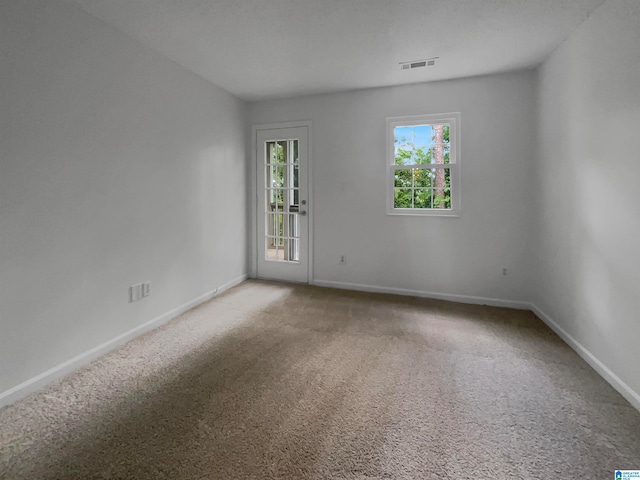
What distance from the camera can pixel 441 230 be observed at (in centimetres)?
365

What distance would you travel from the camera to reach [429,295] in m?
3.75

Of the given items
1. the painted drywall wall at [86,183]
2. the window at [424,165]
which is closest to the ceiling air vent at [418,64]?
the window at [424,165]

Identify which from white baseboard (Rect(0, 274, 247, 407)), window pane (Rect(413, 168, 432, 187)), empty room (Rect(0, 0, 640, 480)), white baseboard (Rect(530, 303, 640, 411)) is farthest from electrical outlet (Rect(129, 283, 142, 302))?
white baseboard (Rect(530, 303, 640, 411))

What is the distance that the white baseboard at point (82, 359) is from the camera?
183cm

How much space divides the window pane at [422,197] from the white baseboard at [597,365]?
165 centimetres

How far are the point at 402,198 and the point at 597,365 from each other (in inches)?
92.6

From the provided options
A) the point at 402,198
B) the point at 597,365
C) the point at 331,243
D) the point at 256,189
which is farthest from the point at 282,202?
the point at 597,365

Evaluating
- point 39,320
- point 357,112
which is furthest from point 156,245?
point 357,112

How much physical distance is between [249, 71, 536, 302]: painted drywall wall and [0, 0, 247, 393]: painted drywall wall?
155 cm

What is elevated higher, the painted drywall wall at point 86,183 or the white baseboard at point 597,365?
the painted drywall wall at point 86,183

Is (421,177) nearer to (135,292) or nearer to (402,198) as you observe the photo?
(402,198)

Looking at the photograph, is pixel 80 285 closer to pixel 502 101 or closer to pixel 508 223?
pixel 508 223

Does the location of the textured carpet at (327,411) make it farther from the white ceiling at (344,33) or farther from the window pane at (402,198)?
the white ceiling at (344,33)

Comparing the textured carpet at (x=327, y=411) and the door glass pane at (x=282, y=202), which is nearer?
the textured carpet at (x=327, y=411)
